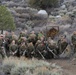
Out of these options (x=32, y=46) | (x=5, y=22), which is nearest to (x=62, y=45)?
(x=32, y=46)

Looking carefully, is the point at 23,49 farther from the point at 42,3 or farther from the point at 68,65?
the point at 42,3

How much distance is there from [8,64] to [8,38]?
4.28m

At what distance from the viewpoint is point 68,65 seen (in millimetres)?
15875

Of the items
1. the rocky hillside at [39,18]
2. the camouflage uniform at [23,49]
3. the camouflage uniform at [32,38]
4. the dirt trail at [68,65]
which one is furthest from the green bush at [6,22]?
the dirt trail at [68,65]

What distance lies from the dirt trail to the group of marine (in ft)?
2.03

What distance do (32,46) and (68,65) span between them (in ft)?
6.67

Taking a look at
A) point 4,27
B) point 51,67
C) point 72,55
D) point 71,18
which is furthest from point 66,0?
point 51,67

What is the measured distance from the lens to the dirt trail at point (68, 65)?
14507mm

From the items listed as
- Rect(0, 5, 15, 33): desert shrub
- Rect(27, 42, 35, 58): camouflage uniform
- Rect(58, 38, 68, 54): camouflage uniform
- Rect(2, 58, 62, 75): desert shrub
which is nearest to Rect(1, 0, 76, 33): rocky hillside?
Rect(0, 5, 15, 33): desert shrub

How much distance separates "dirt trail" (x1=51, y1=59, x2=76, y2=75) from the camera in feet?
47.6

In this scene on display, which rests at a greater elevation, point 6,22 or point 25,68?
point 6,22

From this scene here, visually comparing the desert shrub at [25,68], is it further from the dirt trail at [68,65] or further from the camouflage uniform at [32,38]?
the camouflage uniform at [32,38]

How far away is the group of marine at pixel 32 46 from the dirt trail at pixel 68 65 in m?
0.62

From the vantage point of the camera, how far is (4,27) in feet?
84.9
